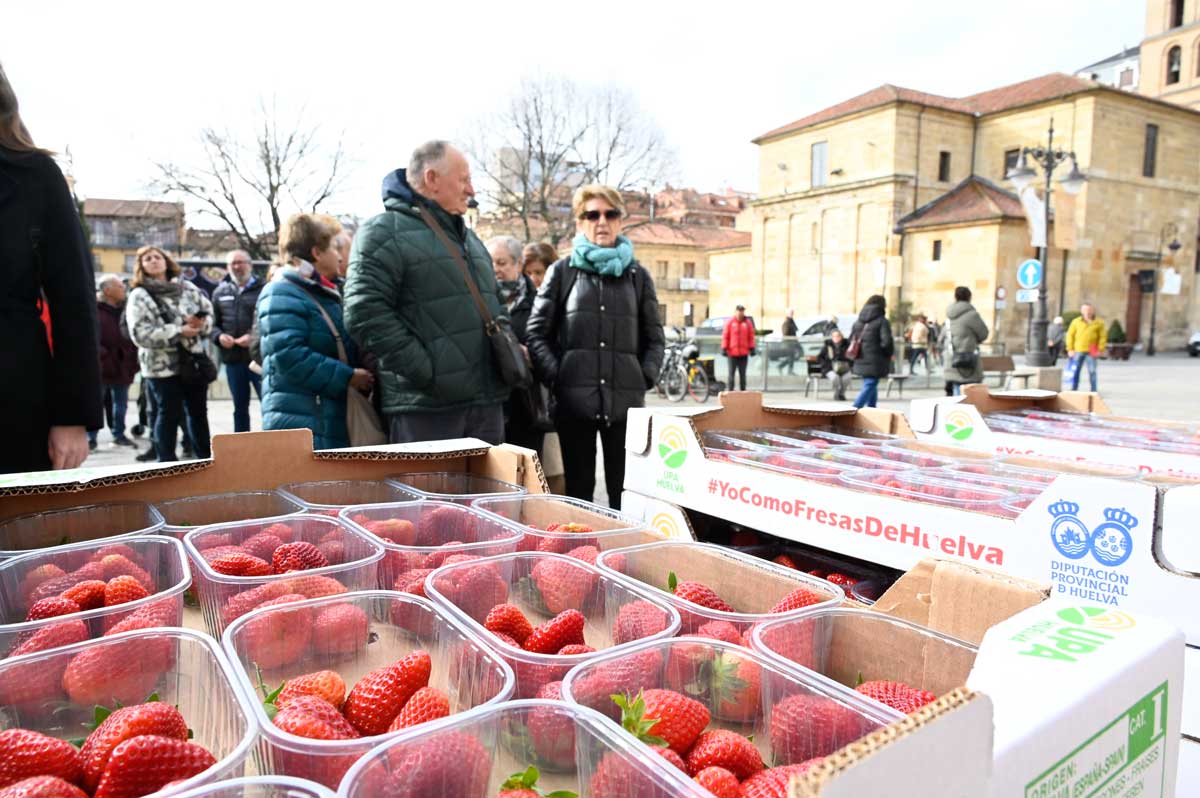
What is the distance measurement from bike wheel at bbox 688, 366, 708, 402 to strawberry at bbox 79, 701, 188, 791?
12882mm

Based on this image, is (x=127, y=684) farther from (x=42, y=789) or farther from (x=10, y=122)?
(x=10, y=122)

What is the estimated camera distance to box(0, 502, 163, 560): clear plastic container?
155cm

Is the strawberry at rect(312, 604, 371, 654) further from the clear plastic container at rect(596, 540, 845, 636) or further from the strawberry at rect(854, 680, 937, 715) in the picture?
the strawberry at rect(854, 680, 937, 715)

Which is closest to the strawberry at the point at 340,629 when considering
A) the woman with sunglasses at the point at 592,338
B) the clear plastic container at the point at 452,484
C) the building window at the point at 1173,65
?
the clear plastic container at the point at 452,484

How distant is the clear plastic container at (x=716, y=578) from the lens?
1250 mm

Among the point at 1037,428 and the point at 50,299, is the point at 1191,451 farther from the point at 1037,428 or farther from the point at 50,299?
the point at 50,299

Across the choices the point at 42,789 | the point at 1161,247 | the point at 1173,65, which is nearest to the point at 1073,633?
the point at 42,789

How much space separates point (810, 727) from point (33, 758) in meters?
0.90

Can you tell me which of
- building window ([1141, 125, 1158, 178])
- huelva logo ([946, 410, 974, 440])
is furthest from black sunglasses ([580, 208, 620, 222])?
building window ([1141, 125, 1158, 178])

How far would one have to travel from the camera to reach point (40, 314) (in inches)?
83.0

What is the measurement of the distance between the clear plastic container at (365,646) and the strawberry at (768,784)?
306 mm

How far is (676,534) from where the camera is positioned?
91.0 inches

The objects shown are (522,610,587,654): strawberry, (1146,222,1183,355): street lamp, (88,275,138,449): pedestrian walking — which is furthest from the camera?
(1146,222,1183,355): street lamp

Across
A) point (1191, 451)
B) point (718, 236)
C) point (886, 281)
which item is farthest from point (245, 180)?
point (718, 236)
